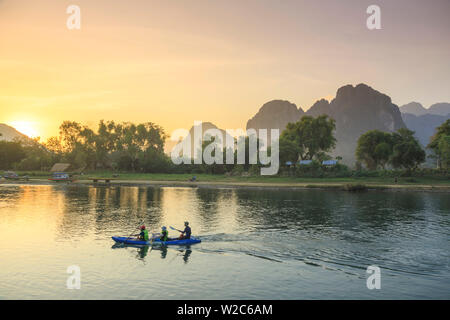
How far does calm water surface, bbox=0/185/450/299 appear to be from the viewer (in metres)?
22.1

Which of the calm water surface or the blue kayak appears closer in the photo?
the calm water surface

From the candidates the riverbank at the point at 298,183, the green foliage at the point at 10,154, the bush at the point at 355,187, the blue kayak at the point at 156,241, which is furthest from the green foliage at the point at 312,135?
the green foliage at the point at 10,154

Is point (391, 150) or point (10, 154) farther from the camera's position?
point (10, 154)

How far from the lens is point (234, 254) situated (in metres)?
30.1

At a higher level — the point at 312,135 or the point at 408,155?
the point at 312,135

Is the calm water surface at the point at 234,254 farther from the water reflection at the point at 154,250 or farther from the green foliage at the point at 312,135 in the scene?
the green foliage at the point at 312,135

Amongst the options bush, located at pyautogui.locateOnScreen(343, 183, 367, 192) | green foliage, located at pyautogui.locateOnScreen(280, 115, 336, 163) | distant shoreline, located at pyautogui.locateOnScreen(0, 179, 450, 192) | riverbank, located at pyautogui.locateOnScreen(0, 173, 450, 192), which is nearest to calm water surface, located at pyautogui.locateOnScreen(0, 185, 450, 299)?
bush, located at pyautogui.locateOnScreen(343, 183, 367, 192)

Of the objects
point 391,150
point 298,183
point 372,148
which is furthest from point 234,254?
point 372,148

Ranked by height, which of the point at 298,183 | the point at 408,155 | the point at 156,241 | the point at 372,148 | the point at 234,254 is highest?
the point at 372,148

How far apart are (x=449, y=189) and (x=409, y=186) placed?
819 cm

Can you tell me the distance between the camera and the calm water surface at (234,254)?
72.4 ft

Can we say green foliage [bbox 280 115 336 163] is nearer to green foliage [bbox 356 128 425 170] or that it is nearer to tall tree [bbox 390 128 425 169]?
green foliage [bbox 356 128 425 170]

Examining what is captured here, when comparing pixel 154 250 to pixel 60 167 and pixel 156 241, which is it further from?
pixel 60 167

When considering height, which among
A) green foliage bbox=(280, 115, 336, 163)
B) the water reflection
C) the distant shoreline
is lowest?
the water reflection
